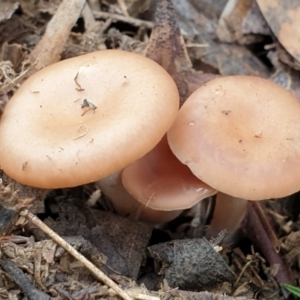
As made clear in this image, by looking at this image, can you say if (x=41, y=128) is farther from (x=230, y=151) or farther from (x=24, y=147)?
(x=230, y=151)

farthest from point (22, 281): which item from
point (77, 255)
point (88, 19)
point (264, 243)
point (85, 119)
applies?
point (88, 19)

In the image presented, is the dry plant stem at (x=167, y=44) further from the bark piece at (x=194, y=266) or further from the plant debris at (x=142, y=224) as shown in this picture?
the bark piece at (x=194, y=266)

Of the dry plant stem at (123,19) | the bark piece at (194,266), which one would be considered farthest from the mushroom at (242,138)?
the dry plant stem at (123,19)

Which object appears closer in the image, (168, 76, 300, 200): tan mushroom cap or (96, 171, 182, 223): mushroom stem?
(168, 76, 300, 200): tan mushroom cap

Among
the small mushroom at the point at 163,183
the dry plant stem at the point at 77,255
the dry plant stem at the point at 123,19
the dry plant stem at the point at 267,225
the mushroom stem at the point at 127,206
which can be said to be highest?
the dry plant stem at the point at 123,19

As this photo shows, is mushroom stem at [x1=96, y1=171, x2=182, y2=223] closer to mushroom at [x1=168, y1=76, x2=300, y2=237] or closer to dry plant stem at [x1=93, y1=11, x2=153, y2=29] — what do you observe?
mushroom at [x1=168, y1=76, x2=300, y2=237]

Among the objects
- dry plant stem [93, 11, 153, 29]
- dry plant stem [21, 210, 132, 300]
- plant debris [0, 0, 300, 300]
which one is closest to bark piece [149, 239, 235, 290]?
plant debris [0, 0, 300, 300]
